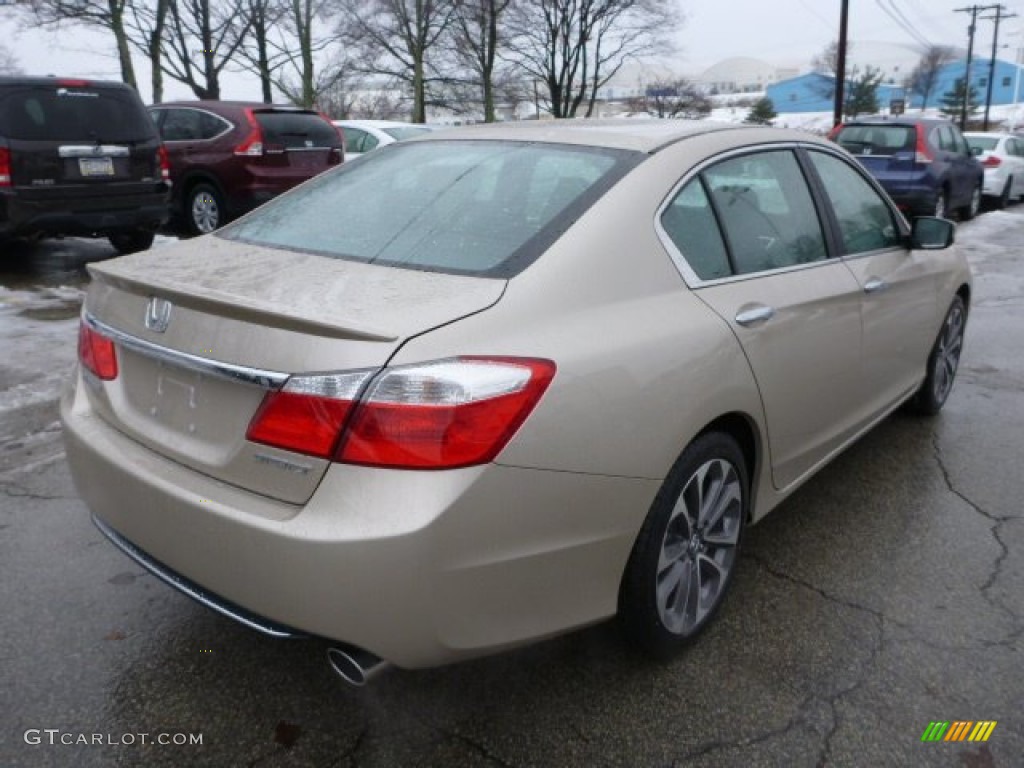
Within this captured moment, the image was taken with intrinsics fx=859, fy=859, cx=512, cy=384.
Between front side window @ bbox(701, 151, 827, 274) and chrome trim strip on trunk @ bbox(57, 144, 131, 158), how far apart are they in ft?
22.7

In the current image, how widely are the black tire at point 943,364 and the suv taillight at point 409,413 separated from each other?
10.6 feet

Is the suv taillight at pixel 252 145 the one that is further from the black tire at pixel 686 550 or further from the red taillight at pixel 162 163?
the black tire at pixel 686 550

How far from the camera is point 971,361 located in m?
5.82

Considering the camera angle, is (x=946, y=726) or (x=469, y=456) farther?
(x=946, y=726)

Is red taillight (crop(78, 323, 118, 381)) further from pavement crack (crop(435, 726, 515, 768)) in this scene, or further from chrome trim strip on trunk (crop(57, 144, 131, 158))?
chrome trim strip on trunk (crop(57, 144, 131, 158))

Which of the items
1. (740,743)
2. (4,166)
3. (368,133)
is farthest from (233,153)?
(740,743)

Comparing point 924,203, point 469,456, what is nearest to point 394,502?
point 469,456

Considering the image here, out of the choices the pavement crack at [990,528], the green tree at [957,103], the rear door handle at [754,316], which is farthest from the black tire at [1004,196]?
the green tree at [957,103]

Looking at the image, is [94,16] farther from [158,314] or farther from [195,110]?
[158,314]

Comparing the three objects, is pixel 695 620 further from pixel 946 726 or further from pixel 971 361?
pixel 971 361

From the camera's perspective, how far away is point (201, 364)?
1987 mm

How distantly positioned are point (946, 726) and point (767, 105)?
73.7 m

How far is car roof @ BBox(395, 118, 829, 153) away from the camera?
2664 millimetres

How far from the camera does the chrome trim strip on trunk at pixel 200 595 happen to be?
194cm
